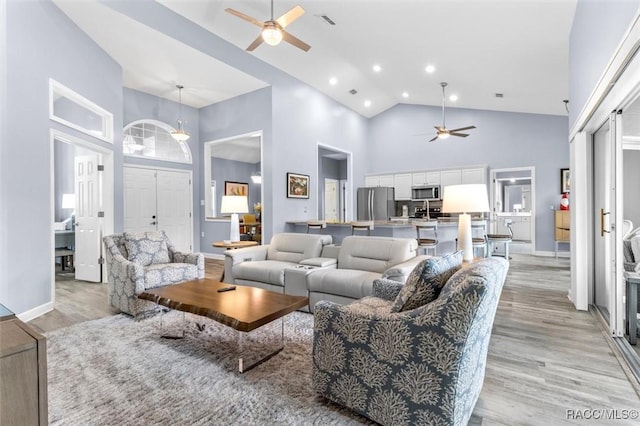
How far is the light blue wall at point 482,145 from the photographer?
294 inches

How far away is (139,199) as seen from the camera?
6.51 meters

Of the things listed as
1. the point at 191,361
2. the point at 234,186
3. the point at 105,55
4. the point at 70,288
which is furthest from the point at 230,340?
the point at 234,186

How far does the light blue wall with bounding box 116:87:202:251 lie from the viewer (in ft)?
20.7

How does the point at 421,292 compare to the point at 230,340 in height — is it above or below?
above

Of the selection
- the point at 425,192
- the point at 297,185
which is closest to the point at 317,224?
the point at 297,185

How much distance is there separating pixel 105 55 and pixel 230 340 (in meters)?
4.77

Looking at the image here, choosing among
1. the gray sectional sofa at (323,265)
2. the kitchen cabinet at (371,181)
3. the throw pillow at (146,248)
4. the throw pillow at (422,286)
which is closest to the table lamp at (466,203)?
the gray sectional sofa at (323,265)

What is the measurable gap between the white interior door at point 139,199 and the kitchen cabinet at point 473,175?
24.2 ft

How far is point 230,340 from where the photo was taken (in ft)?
9.05

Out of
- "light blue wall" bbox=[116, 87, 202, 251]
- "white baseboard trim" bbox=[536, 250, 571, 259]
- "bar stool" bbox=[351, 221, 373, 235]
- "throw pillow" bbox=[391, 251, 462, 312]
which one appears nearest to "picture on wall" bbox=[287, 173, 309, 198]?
"bar stool" bbox=[351, 221, 373, 235]

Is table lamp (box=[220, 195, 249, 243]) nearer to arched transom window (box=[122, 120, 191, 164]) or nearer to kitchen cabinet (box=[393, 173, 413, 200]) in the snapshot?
arched transom window (box=[122, 120, 191, 164])

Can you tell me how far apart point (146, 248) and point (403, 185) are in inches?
274

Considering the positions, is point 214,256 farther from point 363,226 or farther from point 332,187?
point 332,187

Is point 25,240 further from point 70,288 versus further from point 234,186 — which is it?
point 234,186
